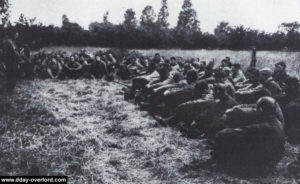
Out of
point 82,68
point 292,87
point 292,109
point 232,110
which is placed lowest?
point 82,68

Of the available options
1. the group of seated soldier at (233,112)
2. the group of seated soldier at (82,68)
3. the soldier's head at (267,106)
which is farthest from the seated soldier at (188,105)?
the group of seated soldier at (82,68)

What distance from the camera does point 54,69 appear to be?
1948cm

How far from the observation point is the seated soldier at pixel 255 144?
21.7ft

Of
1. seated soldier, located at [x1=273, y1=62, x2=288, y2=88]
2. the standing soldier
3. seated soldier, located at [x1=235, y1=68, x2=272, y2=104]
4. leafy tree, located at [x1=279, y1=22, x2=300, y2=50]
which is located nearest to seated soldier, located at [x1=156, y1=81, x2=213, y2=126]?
seated soldier, located at [x1=235, y1=68, x2=272, y2=104]

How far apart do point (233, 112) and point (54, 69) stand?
1371cm

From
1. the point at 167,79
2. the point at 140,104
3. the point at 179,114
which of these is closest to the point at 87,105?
the point at 140,104

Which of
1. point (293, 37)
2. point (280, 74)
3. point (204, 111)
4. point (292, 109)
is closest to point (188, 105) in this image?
point (204, 111)

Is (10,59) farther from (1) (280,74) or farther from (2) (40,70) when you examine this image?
(1) (280,74)

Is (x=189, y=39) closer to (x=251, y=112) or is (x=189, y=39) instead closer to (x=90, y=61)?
(x=90, y=61)

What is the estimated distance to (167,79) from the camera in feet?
37.9

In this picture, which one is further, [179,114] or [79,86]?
[79,86]

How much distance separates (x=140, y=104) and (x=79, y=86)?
5462 millimetres

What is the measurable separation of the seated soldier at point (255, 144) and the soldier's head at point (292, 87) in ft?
6.27

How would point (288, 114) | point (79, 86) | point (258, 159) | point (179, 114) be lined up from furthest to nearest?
1. point (79, 86)
2. point (179, 114)
3. point (288, 114)
4. point (258, 159)
